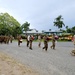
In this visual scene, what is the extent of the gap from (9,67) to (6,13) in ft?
340

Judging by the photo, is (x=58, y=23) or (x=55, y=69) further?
(x=58, y=23)

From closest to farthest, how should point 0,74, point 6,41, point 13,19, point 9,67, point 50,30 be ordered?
point 0,74, point 9,67, point 6,41, point 13,19, point 50,30

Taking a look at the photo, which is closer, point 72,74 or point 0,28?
point 72,74

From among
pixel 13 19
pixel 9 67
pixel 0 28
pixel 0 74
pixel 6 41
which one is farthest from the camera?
pixel 13 19

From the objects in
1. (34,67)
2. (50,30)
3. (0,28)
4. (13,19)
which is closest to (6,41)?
(34,67)

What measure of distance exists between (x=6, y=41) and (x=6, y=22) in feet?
215

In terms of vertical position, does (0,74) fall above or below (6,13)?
below

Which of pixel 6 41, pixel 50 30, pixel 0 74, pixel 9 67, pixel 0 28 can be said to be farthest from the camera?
pixel 50 30

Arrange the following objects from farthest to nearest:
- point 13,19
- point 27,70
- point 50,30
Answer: point 50,30
point 13,19
point 27,70

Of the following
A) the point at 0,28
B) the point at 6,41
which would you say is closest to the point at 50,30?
the point at 0,28

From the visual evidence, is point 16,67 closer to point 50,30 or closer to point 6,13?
point 6,13

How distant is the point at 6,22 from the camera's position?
11512cm

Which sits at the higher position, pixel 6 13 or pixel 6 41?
pixel 6 13

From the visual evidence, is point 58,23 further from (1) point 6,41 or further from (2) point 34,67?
(2) point 34,67
